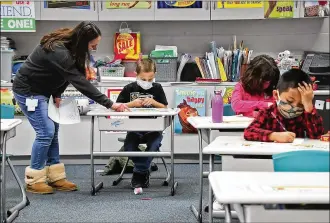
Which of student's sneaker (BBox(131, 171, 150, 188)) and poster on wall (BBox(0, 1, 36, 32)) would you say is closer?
student's sneaker (BBox(131, 171, 150, 188))

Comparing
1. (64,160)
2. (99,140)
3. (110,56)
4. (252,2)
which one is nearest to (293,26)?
(252,2)

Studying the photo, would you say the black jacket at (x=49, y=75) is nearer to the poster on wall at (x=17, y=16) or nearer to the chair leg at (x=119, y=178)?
the chair leg at (x=119, y=178)

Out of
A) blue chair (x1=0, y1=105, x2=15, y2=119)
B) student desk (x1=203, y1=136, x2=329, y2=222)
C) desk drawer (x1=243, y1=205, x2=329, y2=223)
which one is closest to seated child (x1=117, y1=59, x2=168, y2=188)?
blue chair (x1=0, y1=105, x2=15, y2=119)

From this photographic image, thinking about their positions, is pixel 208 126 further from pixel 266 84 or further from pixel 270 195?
pixel 270 195

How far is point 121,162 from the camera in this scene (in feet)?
17.0

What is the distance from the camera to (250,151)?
102 inches

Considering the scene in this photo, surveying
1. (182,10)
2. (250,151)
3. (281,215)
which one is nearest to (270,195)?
(281,215)

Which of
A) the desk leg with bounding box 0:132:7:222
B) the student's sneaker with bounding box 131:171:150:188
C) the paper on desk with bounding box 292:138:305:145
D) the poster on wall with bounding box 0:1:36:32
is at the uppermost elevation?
the poster on wall with bounding box 0:1:36:32

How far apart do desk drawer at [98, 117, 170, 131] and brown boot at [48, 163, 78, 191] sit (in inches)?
18.8

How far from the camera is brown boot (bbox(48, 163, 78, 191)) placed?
4.37 metres

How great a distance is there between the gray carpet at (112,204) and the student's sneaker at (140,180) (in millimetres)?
50

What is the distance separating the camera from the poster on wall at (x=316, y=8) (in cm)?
562

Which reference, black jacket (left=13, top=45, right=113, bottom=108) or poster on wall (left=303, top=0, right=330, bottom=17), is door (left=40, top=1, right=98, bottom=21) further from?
poster on wall (left=303, top=0, right=330, bottom=17)

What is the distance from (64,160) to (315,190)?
4.17 meters
